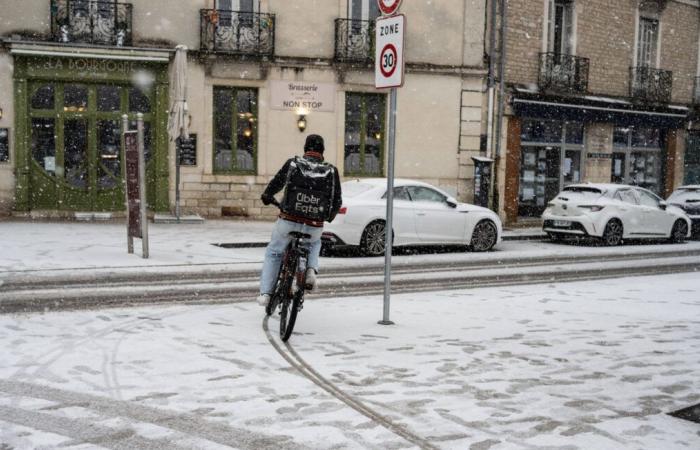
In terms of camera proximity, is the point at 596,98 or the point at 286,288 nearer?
the point at 286,288

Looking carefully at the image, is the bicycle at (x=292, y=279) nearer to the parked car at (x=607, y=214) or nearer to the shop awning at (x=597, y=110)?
the parked car at (x=607, y=214)

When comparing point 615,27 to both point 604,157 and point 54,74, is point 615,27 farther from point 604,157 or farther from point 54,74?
point 54,74

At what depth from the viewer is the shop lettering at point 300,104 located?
2077cm

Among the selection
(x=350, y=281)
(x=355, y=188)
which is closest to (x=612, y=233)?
(x=355, y=188)

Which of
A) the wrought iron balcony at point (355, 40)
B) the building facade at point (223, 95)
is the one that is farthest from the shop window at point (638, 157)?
the wrought iron balcony at point (355, 40)

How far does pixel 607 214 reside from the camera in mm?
17609

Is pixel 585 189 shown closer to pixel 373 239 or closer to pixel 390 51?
pixel 373 239

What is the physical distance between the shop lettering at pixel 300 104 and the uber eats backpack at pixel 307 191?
14.2 meters

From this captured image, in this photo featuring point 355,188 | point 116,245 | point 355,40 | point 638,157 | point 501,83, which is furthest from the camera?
point 638,157

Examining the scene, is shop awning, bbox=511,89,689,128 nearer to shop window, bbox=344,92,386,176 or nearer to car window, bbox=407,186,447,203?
shop window, bbox=344,92,386,176

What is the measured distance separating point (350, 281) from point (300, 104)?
11.0 meters

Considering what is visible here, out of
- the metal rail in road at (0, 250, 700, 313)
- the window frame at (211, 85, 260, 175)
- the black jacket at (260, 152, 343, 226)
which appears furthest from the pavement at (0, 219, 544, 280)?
the black jacket at (260, 152, 343, 226)

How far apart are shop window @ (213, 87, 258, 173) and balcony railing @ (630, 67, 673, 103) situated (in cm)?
1320

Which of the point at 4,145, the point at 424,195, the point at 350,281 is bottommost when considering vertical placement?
the point at 350,281
